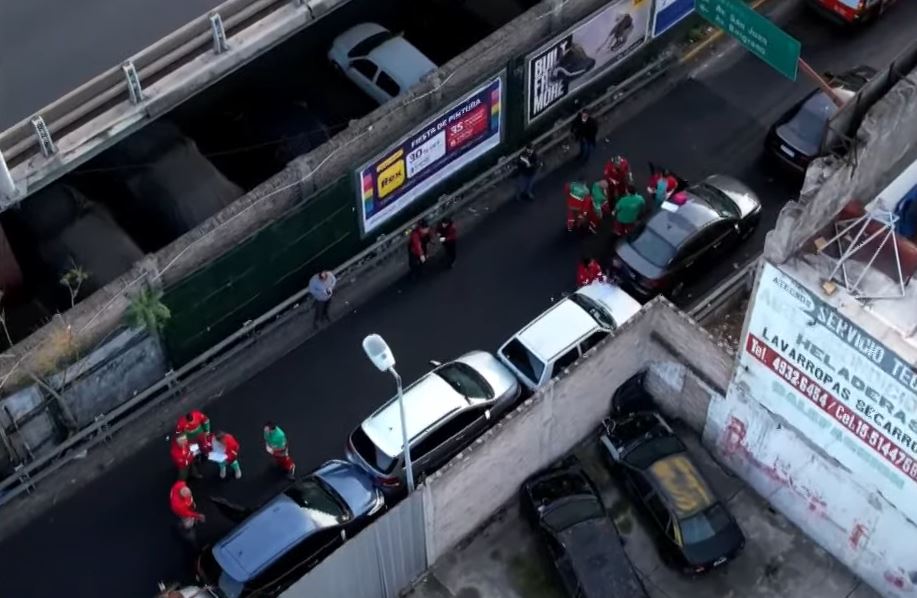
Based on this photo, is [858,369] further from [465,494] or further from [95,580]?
[95,580]

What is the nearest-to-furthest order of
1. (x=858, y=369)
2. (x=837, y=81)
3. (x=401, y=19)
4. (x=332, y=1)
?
1. (x=858, y=369)
2. (x=332, y=1)
3. (x=837, y=81)
4. (x=401, y=19)

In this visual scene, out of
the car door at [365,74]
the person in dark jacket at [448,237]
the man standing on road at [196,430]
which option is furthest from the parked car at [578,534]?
the car door at [365,74]

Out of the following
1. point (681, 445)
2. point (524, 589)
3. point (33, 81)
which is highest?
point (33, 81)

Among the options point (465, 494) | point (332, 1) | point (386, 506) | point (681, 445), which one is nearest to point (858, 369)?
point (681, 445)

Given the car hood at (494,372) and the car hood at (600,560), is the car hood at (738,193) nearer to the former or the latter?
the car hood at (494,372)

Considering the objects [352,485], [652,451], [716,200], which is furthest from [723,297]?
[352,485]

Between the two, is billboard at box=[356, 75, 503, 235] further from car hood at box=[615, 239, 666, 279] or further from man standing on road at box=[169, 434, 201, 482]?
man standing on road at box=[169, 434, 201, 482]
